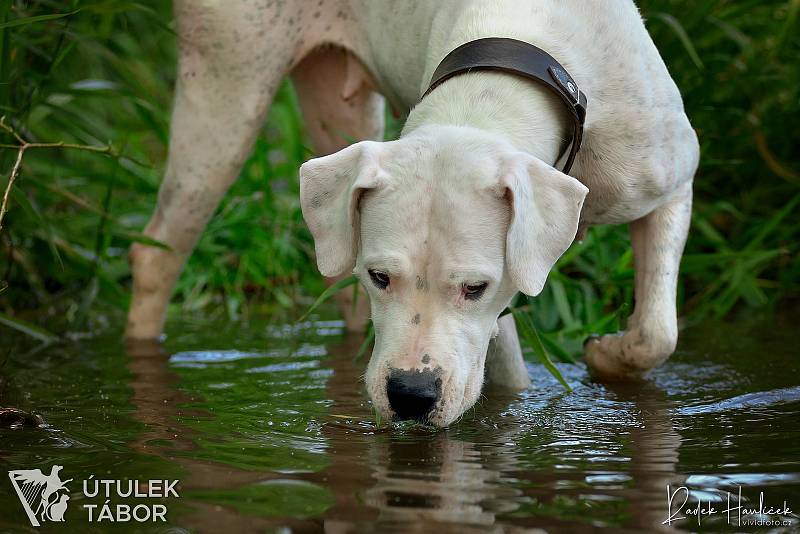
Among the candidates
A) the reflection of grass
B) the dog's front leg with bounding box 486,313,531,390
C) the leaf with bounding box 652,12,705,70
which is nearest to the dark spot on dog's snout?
the reflection of grass

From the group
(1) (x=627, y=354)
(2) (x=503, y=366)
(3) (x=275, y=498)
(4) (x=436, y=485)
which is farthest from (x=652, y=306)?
(3) (x=275, y=498)

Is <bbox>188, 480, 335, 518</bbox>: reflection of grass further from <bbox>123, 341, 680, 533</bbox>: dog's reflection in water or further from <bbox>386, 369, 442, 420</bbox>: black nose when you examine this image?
<bbox>386, 369, 442, 420</bbox>: black nose

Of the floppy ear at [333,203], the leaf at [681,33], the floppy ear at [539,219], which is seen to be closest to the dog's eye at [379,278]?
the floppy ear at [333,203]

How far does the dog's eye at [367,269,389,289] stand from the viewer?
2.84m

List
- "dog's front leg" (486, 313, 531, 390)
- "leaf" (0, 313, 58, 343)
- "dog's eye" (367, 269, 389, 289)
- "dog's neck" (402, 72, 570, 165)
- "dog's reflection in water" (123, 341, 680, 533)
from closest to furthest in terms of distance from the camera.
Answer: "dog's reflection in water" (123, 341, 680, 533), "dog's eye" (367, 269, 389, 289), "dog's neck" (402, 72, 570, 165), "dog's front leg" (486, 313, 531, 390), "leaf" (0, 313, 58, 343)

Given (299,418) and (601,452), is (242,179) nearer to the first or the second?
(299,418)

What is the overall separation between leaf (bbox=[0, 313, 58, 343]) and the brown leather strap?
1.78 metres

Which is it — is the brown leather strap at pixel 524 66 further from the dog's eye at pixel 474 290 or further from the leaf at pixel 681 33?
the leaf at pixel 681 33

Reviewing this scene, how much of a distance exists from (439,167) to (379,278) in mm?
295

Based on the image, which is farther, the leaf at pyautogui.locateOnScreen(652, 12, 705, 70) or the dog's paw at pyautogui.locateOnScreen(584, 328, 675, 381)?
the leaf at pyautogui.locateOnScreen(652, 12, 705, 70)

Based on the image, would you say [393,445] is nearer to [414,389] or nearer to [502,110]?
[414,389]

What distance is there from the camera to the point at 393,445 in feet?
9.41

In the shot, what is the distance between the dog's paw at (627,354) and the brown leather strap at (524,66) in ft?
2.35

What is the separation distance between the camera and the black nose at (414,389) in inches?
107
